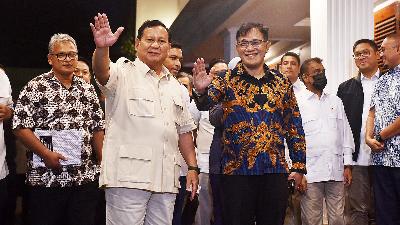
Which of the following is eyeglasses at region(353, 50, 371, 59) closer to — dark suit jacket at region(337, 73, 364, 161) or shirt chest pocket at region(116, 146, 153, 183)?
dark suit jacket at region(337, 73, 364, 161)

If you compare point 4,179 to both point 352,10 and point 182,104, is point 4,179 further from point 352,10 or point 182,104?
point 352,10

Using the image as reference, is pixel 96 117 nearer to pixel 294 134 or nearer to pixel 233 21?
pixel 294 134

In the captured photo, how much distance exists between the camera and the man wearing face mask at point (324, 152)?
4012 mm

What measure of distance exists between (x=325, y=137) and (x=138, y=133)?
1941 millimetres

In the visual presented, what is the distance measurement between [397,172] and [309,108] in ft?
2.91

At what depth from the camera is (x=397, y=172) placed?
11.5 feet

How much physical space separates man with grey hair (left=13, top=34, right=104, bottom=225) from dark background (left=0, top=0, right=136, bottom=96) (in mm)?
6358

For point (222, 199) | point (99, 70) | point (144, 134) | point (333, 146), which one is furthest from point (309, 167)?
point (99, 70)

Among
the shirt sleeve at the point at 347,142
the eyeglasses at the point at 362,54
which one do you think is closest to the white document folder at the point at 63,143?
the shirt sleeve at the point at 347,142

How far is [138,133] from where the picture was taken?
259 cm

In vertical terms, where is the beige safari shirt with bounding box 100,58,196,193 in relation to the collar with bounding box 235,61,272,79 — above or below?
below

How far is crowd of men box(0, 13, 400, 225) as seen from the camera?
8.45 ft

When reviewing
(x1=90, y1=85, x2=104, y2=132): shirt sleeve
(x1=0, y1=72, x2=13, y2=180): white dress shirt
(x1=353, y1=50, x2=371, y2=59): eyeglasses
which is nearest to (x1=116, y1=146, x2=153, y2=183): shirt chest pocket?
(x1=90, y1=85, x2=104, y2=132): shirt sleeve

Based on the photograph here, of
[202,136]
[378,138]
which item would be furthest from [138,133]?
[378,138]
